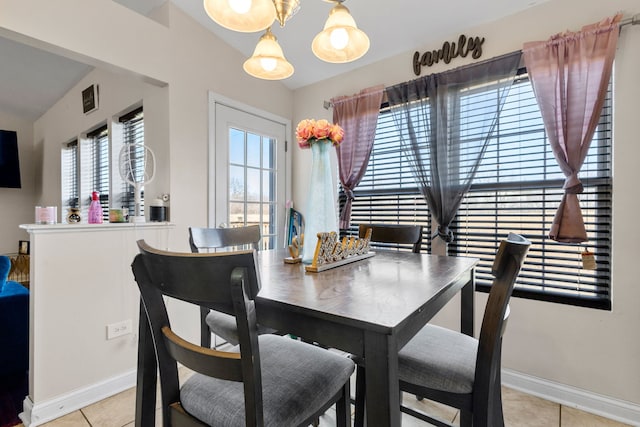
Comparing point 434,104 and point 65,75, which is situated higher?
point 65,75

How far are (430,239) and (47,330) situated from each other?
2.47m

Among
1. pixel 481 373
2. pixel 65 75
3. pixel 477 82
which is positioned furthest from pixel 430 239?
pixel 65 75

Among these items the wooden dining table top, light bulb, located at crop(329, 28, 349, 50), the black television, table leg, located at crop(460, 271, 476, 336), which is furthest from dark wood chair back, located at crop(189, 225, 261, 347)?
the black television

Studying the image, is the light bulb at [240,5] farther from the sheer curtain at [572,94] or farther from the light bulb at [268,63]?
the sheer curtain at [572,94]

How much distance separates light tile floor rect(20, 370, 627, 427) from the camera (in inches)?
65.4

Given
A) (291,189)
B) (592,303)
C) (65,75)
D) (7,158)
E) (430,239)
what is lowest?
(592,303)

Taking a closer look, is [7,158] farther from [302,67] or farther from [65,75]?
[302,67]

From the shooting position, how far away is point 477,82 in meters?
2.12

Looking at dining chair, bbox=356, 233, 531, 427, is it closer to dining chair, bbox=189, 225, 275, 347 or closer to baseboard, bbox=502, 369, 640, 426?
dining chair, bbox=189, 225, 275, 347

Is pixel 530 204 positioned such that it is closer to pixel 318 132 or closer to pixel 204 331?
pixel 318 132

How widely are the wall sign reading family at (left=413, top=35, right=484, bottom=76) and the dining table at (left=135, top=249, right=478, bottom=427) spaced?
164cm

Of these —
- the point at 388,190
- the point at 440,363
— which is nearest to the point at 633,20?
the point at 388,190

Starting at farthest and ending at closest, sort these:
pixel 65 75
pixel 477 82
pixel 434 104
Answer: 1. pixel 65 75
2. pixel 434 104
3. pixel 477 82

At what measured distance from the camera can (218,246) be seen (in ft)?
5.59
